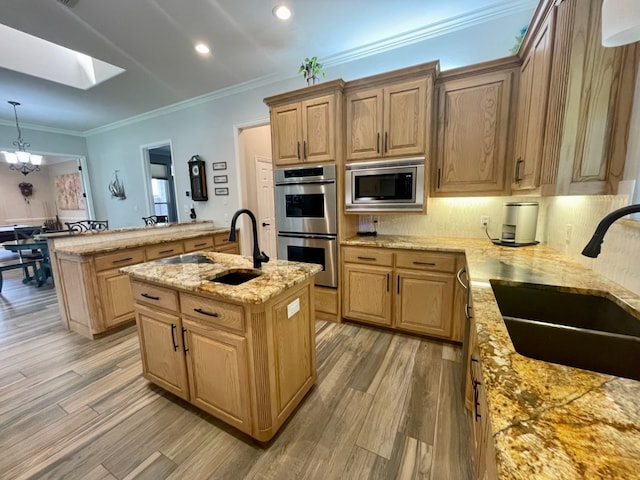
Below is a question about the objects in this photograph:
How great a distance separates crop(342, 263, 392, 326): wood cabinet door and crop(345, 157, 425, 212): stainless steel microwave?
24.0 inches

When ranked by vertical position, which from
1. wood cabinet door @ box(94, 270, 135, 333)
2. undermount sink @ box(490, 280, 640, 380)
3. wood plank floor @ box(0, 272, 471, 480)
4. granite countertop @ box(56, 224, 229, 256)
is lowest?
wood plank floor @ box(0, 272, 471, 480)

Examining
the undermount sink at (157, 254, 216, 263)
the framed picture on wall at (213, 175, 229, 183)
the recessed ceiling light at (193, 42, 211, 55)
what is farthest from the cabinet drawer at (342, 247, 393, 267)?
the recessed ceiling light at (193, 42, 211, 55)

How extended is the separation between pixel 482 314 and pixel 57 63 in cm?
576

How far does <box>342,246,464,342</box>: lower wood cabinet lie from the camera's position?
91.7 inches

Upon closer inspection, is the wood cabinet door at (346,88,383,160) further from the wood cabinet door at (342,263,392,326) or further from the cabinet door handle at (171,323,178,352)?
the cabinet door handle at (171,323,178,352)

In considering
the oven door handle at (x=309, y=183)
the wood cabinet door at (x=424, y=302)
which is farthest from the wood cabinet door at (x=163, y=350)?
the wood cabinet door at (x=424, y=302)

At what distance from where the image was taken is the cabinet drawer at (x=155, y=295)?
158 cm

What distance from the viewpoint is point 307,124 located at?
271 cm

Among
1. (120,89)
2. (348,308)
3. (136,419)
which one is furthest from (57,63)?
(348,308)

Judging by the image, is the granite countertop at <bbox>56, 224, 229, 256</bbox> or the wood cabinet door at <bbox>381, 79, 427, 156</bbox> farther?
the granite countertop at <bbox>56, 224, 229, 256</bbox>

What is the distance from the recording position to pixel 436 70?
90.7 inches

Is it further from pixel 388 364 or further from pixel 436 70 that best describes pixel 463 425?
pixel 436 70

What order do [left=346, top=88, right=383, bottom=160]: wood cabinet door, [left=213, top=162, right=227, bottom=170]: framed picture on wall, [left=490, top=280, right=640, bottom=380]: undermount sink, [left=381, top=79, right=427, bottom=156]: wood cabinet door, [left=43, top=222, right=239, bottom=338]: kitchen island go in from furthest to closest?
[left=213, top=162, right=227, bottom=170]: framed picture on wall
[left=43, top=222, right=239, bottom=338]: kitchen island
[left=346, top=88, right=383, bottom=160]: wood cabinet door
[left=381, top=79, right=427, bottom=156]: wood cabinet door
[left=490, top=280, right=640, bottom=380]: undermount sink

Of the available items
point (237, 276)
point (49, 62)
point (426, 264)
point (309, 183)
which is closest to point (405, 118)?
point (309, 183)
